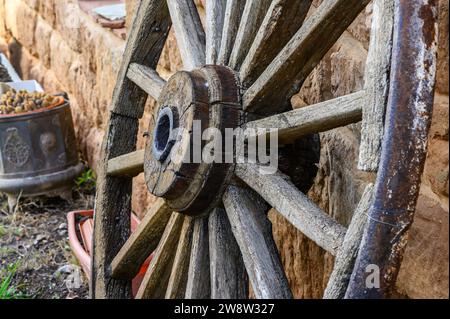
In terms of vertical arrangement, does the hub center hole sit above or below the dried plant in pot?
above

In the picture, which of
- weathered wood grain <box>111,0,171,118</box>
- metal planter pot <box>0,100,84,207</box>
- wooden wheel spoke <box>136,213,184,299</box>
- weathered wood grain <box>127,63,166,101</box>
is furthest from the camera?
metal planter pot <box>0,100,84,207</box>

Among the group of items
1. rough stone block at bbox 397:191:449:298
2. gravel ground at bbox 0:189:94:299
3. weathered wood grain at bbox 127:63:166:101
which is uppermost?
weathered wood grain at bbox 127:63:166:101

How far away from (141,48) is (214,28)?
400 millimetres

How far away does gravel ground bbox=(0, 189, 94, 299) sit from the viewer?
9.60 feet

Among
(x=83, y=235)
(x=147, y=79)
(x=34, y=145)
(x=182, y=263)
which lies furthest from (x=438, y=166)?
(x=34, y=145)

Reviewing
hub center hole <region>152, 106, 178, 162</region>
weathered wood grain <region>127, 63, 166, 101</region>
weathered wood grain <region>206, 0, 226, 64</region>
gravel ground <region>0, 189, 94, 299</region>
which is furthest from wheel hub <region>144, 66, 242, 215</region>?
gravel ground <region>0, 189, 94, 299</region>

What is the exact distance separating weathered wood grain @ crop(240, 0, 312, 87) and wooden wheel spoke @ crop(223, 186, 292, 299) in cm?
27

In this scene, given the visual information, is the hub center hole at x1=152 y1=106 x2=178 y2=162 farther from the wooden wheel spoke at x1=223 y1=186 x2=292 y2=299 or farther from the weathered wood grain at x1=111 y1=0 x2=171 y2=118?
the weathered wood grain at x1=111 y1=0 x2=171 y2=118

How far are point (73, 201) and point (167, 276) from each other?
200 cm

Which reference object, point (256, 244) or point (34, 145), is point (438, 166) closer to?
point (256, 244)

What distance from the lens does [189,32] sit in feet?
6.43

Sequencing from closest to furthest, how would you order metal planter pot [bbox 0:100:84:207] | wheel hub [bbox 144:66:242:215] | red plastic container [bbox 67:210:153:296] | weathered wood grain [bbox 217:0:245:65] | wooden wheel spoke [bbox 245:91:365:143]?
wooden wheel spoke [bbox 245:91:365:143] < wheel hub [bbox 144:66:242:215] < weathered wood grain [bbox 217:0:245:65] < red plastic container [bbox 67:210:153:296] < metal planter pot [bbox 0:100:84:207]

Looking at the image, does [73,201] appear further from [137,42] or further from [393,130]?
[393,130]

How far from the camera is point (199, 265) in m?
1.71
